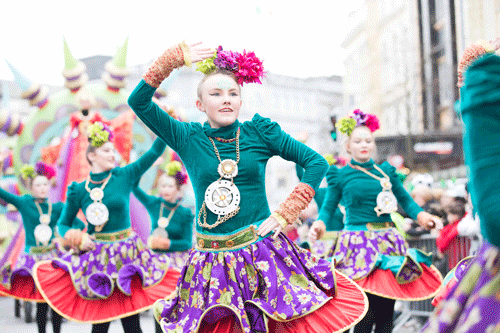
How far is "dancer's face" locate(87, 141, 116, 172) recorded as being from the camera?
4645 millimetres

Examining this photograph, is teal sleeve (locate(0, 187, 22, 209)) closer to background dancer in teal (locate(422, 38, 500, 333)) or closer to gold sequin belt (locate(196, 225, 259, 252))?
gold sequin belt (locate(196, 225, 259, 252))

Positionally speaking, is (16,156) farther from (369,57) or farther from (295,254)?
(369,57)

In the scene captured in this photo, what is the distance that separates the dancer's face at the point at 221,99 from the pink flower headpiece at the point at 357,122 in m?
2.02

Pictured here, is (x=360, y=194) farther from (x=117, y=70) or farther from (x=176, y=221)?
(x=117, y=70)

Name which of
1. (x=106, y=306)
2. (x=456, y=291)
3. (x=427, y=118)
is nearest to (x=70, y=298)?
(x=106, y=306)

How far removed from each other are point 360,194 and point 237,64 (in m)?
2.03

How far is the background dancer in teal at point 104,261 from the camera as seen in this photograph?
4164 millimetres

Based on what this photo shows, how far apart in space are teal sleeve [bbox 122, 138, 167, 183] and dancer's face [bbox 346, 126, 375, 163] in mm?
1695

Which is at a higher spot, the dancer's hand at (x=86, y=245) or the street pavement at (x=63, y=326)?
the dancer's hand at (x=86, y=245)

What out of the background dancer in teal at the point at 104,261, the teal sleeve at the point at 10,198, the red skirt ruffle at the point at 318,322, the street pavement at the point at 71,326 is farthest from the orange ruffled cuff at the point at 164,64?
the street pavement at the point at 71,326

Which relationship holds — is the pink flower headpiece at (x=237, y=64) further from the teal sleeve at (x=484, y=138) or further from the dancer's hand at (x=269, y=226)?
the teal sleeve at (x=484, y=138)

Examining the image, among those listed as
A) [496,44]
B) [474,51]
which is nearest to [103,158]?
[474,51]

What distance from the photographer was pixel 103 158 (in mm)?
4645

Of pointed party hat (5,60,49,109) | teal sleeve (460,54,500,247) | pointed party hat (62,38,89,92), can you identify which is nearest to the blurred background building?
pointed party hat (62,38,89,92)
